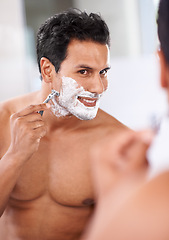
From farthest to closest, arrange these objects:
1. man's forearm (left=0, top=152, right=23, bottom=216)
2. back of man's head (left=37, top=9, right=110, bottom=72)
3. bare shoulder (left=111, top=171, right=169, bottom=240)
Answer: back of man's head (left=37, top=9, right=110, bottom=72)
man's forearm (left=0, top=152, right=23, bottom=216)
bare shoulder (left=111, top=171, right=169, bottom=240)

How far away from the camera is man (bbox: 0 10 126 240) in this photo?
1.07 m

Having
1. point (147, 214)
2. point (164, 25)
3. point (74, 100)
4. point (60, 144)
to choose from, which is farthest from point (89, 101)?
point (147, 214)

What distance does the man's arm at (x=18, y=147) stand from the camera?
103cm

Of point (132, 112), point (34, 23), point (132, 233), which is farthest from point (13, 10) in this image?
point (132, 233)

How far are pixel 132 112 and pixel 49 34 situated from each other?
4.71 feet

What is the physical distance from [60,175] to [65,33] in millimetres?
468

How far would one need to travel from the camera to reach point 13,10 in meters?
2.31

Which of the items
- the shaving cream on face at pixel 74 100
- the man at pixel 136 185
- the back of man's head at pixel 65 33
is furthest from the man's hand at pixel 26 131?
the man at pixel 136 185

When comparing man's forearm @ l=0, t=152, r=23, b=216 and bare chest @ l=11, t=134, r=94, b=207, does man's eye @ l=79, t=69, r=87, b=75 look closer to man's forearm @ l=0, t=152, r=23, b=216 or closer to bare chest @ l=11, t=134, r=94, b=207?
bare chest @ l=11, t=134, r=94, b=207

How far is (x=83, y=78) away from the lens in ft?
3.71

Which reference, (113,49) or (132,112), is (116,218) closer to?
(132,112)

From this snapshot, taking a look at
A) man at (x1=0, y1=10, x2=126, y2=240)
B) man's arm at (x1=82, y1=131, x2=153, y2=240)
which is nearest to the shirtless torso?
man at (x1=0, y1=10, x2=126, y2=240)

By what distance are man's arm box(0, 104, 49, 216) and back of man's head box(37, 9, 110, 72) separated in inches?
8.7

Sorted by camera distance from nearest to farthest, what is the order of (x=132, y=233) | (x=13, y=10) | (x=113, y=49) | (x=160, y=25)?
(x=132, y=233)
(x=160, y=25)
(x=13, y=10)
(x=113, y=49)
